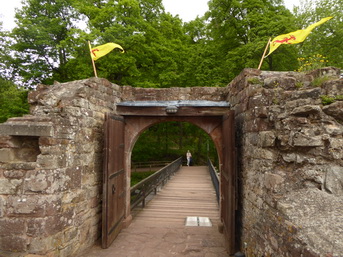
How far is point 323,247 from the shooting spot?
5.43 feet

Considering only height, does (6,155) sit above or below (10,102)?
below

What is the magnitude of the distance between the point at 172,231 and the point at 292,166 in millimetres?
3574

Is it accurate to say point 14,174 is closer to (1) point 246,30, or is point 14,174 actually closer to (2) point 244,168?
(2) point 244,168

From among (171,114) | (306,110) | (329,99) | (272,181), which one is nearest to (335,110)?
(329,99)

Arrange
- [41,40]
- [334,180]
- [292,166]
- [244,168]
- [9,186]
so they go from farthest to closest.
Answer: [41,40] < [244,168] < [9,186] < [292,166] < [334,180]

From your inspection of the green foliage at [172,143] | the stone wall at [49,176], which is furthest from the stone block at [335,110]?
the green foliage at [172,143]

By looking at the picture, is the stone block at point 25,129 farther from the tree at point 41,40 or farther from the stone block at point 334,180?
the tree at point 41,40

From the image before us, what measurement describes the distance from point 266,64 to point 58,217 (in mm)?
12381

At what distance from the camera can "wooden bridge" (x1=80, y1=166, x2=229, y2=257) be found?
14.1 feet

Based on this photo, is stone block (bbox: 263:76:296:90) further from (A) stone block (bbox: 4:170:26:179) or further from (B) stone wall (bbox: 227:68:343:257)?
(A) stone block (bbox: 4:170:26:179)

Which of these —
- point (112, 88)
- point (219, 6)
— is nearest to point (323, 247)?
point (112, 88)

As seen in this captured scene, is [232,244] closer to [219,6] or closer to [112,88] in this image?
[112,88]

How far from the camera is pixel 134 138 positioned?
5547mm

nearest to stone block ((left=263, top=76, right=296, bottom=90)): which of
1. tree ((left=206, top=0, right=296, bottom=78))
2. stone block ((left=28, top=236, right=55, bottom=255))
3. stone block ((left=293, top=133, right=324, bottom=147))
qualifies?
stone block ((left=293, top=133, right=324, bottom=147))
